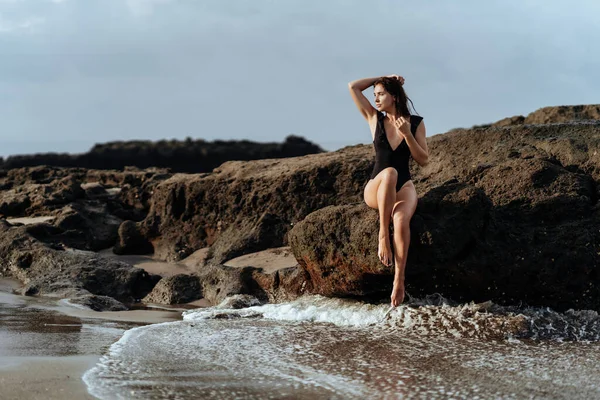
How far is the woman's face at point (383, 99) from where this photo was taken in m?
6.23

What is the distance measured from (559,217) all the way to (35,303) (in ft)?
16.0

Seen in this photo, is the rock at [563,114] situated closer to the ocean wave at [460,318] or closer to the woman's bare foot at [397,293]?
the ocean wave at [460,318]

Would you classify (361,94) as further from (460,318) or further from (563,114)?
(563,114)

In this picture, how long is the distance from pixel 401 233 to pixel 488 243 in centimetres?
74

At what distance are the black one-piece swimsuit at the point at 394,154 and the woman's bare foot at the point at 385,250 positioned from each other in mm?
522

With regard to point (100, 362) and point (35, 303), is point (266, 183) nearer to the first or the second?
point (35, 303)

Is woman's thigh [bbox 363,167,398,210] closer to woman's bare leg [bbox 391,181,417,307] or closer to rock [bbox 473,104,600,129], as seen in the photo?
woman's bare leg [bbox 391,181,417,307]

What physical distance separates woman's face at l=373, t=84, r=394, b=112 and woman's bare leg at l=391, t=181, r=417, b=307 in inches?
29.4

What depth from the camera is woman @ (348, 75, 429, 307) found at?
5.80m

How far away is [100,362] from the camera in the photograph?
471 cm

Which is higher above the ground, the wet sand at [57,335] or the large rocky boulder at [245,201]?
the large rocky boulder at [245,201]

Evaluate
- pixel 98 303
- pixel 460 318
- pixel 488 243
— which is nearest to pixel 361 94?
pixel 488 243

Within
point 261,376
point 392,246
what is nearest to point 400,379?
point 261,376

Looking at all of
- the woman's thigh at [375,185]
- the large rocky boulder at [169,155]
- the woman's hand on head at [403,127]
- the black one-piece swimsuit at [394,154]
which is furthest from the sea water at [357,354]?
the large rocky boulder at [169,155]
